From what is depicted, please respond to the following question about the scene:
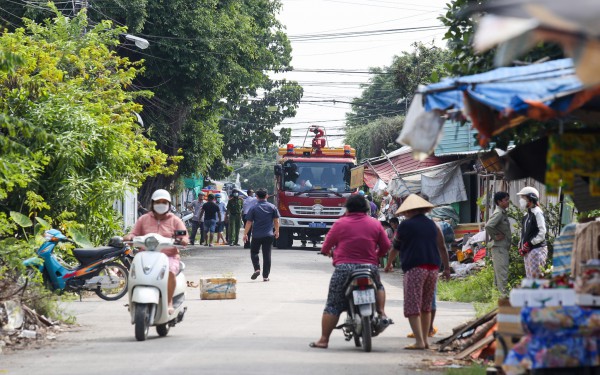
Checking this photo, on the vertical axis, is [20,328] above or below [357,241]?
below

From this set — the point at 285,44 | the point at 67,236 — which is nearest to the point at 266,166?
the point at 285,44

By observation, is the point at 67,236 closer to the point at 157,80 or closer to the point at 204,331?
the point at 204,331

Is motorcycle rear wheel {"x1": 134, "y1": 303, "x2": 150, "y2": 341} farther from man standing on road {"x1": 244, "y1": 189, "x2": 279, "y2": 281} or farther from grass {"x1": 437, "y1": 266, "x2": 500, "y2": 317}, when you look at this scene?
man standing on road {"x1": 244, "y1": 189, "x2": 279, "y2": 281}

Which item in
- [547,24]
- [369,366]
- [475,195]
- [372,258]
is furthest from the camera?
[475,195]

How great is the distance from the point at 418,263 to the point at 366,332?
1.02 m

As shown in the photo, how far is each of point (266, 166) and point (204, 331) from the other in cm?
11522

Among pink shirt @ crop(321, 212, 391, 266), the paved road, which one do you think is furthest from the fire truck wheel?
pink shirt @ crop(321, 212, 391, 266)

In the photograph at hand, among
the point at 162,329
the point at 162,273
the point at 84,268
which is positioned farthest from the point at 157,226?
the point at 84,268

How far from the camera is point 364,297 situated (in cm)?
1127

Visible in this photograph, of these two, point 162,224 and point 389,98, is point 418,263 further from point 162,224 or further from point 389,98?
point 389,98

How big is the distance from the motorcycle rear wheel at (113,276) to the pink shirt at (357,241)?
6720 millimetres

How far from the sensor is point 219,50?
34250 mm

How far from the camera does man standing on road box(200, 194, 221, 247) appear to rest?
35.8 m

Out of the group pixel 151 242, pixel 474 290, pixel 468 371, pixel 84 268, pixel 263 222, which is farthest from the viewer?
pixel 263 222
